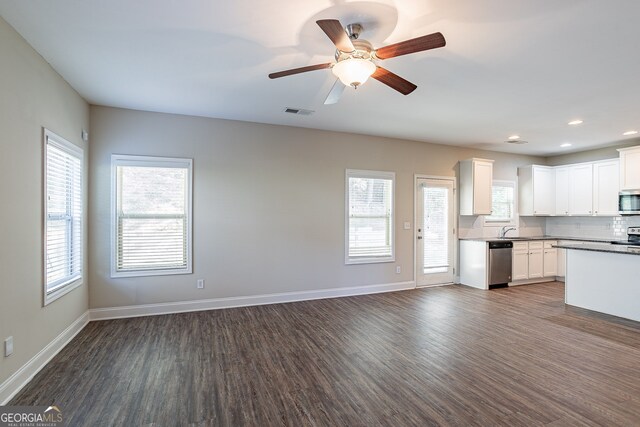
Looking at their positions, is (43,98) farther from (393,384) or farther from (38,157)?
(393,384)

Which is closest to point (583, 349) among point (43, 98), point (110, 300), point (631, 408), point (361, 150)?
point (631, 408)

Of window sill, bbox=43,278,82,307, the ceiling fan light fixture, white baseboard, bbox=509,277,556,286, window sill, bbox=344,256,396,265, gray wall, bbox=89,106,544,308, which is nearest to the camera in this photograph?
the ceiling fan light fixture

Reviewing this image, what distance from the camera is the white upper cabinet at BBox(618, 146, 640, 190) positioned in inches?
219

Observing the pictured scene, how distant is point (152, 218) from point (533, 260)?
7074mm

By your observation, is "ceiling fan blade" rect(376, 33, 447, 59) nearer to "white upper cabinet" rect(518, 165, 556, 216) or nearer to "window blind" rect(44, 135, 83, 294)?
"window blind" rect(44, 135, 83, 294)

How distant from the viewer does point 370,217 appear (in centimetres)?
571

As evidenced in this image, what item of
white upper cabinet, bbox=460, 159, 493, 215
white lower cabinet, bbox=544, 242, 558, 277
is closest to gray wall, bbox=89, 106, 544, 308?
white upper cabinet, bbox=460, 159, 493, 215

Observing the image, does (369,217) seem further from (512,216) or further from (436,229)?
(512,216)

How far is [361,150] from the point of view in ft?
18.5

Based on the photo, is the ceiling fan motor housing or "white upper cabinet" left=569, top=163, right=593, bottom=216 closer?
the ceiling fan motor housing

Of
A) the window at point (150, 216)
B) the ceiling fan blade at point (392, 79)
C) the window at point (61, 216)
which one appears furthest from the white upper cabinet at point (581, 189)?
the window at point (61, 216)

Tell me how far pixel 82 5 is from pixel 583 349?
5353mm

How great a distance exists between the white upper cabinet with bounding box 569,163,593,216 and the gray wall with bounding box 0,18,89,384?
8.78 meters
